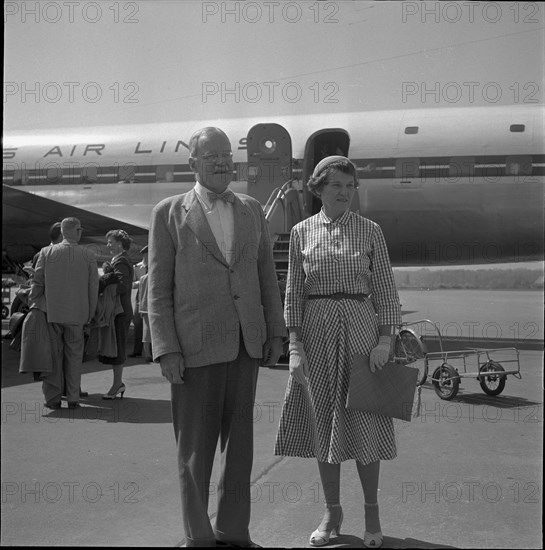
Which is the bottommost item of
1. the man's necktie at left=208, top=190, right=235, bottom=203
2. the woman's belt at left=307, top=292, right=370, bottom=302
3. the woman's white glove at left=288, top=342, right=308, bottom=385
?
the woman's white glove at left=288, top=342, right=308, bottom=385

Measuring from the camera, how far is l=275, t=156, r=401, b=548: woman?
304 centimetres

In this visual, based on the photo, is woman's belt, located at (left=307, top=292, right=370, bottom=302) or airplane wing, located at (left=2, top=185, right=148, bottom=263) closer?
woman's belt, located at (left=307, top=292, right=370, bottom=302)

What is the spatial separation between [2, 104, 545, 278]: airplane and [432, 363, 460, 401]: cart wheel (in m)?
3.67

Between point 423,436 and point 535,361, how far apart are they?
14.7ft

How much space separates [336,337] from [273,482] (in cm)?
123

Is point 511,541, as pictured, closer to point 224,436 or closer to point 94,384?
point 224,436

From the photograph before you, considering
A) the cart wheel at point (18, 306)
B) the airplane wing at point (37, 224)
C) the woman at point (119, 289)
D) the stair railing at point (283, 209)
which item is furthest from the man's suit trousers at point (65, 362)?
the airplane wing at point (37, 224)

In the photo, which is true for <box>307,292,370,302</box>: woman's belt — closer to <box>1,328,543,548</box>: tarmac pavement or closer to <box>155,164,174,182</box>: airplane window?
<box>1,328,543,548</box>: tarmac pavement

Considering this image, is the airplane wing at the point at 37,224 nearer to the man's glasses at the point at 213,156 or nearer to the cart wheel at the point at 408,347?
the cart wheel at the point at 408,347

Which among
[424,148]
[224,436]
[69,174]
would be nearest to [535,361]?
[424,148]

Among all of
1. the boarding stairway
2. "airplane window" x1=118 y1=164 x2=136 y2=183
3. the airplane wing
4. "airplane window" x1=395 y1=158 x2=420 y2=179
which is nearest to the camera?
the boarding stairway

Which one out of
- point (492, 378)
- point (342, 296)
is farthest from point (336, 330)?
point (492, 378)

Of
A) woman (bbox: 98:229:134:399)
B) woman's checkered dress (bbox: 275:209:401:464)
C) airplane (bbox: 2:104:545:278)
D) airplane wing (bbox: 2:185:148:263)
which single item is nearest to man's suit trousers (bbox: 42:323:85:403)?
woman (bbox: 98:229:134:399)

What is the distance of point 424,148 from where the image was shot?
1073 centimetres
